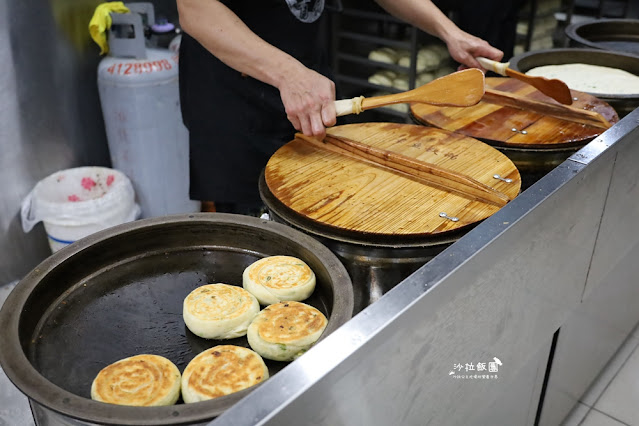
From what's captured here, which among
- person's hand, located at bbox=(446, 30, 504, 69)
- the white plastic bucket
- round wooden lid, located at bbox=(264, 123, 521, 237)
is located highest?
person's hand, located at bbox=(446, 30, 504, 69)

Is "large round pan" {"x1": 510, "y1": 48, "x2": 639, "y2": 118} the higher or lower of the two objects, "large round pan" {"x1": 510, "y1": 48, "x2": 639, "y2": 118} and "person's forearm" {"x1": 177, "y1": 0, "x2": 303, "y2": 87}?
the lower

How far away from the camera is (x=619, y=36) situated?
10.2ft

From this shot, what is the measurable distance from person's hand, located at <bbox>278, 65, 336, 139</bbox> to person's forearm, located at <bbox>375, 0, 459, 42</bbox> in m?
0.81

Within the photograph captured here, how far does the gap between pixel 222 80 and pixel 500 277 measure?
133 cm

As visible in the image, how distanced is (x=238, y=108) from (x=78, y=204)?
4.26ft

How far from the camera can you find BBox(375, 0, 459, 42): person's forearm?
2199 mm

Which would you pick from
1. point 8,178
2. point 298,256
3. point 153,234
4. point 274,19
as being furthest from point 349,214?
point 8,178

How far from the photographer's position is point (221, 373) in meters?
1.06

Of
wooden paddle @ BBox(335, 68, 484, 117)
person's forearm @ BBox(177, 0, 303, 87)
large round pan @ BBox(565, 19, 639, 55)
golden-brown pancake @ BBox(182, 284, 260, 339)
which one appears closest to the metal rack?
large round pan @ BBox(565, 19, 639, 55)

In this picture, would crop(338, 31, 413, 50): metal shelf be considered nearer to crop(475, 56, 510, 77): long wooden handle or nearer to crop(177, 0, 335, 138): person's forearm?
crop(475, 56, 510, 77): long wooden handle

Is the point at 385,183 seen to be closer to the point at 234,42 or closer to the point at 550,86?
the point at 234,42

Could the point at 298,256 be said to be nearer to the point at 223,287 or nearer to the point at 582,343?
the point at 223,287

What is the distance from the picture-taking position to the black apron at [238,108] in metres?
2.03

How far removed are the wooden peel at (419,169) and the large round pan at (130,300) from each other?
1.25 ft
